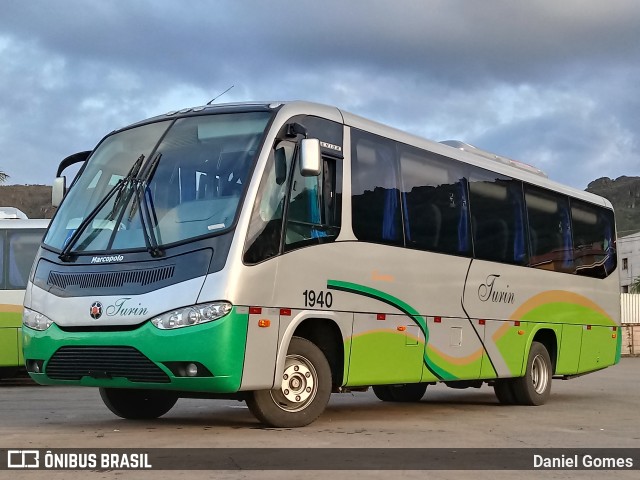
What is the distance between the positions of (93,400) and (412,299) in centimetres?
618

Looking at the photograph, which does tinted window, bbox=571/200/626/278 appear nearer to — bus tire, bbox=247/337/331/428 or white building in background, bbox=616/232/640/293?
bus tire, bbox=247/337/331/428

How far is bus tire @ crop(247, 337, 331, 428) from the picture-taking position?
33.0 feet

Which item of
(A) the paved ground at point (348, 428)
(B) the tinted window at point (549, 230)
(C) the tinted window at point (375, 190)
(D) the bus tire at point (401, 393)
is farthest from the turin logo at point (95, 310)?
(B) the tinted window at point (549, 230)

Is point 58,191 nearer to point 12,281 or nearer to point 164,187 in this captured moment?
point 164,187

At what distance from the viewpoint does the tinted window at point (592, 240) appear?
1705cm

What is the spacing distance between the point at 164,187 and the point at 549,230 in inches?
309

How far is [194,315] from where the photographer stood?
9258mm

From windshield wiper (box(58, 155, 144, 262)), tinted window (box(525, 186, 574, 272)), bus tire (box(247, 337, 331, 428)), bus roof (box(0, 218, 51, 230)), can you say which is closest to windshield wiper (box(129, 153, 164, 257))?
windshield wiper (box(58, 155, 144, 262))

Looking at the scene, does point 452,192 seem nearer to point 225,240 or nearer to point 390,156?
point 390,156

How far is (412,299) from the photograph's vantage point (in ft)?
39.6

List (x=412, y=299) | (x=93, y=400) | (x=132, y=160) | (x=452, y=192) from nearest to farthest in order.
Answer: (x=132, y=160), (x=412, y=299), (x=452, y=192), (x=93, y=400)

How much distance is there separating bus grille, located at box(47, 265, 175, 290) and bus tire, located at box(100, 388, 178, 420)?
1.74 m

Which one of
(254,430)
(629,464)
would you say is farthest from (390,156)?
(629,464)

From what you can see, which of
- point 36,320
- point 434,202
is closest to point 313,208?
point 434,202
